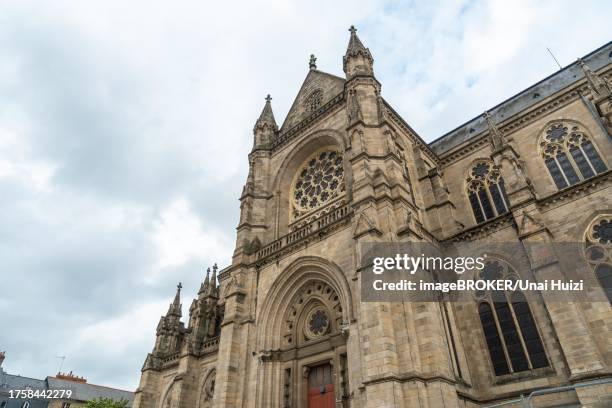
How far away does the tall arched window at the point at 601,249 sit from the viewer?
1083 centimetres

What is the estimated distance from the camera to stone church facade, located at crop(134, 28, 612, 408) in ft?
33.2

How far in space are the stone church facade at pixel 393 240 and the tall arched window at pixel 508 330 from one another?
1.5 inches

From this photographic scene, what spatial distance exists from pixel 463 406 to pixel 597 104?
1062 cm

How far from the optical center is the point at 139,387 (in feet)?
66.9

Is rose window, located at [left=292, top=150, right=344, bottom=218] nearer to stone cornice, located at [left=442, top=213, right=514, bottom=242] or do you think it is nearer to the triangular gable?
the triangular gable

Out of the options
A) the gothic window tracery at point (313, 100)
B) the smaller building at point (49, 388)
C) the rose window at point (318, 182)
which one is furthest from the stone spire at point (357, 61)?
the smaller building at point (49, 388)

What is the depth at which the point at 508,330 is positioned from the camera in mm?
11914

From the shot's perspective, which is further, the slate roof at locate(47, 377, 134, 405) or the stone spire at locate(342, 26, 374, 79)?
the slate roof at locate(47, 377, 134, 405)

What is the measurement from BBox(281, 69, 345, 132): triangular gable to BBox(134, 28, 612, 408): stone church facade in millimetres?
218

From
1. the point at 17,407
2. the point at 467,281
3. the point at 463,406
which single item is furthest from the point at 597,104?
the point at 17,407

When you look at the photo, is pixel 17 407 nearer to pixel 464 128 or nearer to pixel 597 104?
pixel 464 128

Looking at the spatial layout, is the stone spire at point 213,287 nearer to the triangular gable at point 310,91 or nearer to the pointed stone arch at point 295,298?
the pointed stone arch at point 295,298

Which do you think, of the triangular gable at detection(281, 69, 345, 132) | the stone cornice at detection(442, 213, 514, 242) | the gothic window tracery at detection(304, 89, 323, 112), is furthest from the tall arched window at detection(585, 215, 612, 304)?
the gothic window tracery at detection(304, 89, 323, 112)

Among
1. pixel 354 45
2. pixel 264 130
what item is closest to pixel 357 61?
pixel 354 45
